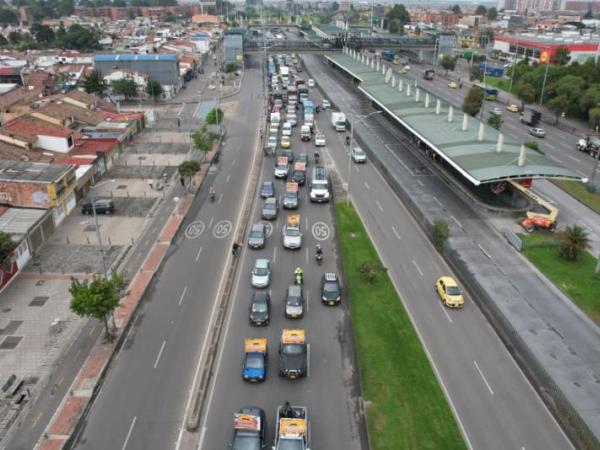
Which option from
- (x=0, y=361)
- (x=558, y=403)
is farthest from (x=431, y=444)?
(x=0, y=361)

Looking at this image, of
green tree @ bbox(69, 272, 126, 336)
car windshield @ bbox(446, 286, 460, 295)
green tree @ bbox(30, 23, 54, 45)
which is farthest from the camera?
green tree @ bbox(30, 23, 54, 45)

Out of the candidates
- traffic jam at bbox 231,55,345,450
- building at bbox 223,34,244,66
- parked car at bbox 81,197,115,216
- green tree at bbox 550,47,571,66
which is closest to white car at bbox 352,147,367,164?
traffic jam at bbox 231,55,345,450

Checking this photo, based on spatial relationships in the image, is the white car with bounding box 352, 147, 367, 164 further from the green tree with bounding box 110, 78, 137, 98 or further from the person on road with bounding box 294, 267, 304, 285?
the green tree with bounding box 110, 78, 137, 98

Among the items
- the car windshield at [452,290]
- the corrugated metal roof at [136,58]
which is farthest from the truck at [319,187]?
the corrugated metal roof at [136,58]

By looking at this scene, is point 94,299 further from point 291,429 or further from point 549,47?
point 549,47

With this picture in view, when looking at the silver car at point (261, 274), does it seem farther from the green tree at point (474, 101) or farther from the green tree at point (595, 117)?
the green tree at point (595, 117)

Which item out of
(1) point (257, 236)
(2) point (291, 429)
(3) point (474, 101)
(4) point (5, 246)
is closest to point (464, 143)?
(1) point (257, 236)
